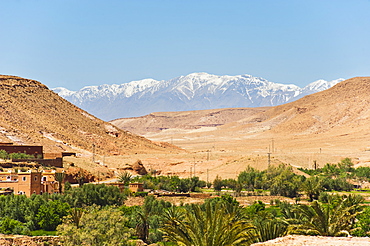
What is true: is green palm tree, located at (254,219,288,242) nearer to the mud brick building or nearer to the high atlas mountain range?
the mud brick building

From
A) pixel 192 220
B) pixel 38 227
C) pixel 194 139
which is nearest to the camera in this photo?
pixel 192 220

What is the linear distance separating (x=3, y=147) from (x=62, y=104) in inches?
2274

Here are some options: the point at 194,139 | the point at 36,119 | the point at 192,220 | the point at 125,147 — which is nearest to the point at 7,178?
the point at 192,220

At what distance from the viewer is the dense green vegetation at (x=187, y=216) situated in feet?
54.0

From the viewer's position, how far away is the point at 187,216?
1628 centimetres

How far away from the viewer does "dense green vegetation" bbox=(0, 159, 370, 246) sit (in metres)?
16.5

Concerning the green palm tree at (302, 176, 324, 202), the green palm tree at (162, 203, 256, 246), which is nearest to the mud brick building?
the green palm tree at (302, 176, 324, 202)

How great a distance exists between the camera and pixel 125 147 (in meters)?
106

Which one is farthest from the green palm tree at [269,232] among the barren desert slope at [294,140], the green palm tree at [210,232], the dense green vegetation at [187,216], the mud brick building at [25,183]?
the barren desert slope at [294,140]

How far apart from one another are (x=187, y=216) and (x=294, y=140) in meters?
129

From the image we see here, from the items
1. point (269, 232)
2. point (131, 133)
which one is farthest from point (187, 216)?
point (131, 133)

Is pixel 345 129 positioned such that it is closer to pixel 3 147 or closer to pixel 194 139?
pixel 194 139

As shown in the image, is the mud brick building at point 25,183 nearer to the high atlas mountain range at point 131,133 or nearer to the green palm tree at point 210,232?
the green palm tree at point 210,232

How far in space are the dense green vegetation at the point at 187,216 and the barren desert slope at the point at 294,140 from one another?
17.1 m
